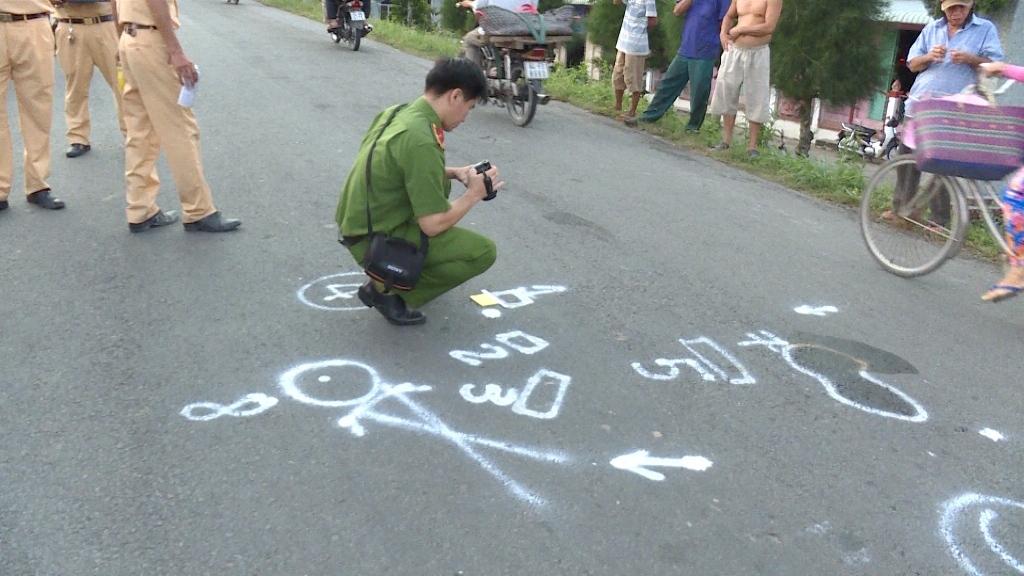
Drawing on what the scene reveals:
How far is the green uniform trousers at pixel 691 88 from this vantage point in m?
8.96

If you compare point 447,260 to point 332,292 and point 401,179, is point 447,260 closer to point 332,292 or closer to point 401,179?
point 401,179

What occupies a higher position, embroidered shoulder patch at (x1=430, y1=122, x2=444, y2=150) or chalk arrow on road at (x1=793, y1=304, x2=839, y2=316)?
embroidered shoulder patch at (x1=430, y1=122, x2=444, y2=150)

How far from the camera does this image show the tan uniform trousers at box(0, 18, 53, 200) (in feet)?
17.5

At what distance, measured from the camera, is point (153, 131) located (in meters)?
5.28

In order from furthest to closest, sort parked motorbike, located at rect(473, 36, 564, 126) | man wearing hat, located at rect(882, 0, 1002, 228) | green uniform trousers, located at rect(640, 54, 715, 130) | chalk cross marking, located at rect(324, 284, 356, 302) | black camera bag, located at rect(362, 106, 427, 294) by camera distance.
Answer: green uniform trousers, located at rect(640, 54, 715, 130), parked motorbike, located at rect(473, 36, 564, 126), man wearing hat, located at rect(882, 0, 1002, 228), chalk cross marking, located at rect(324, 284, 356, 302), black camera bag, located at rect(362, 106, 427, 294)

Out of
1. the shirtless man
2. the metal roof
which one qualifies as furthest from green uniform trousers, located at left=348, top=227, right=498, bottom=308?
the metal roof

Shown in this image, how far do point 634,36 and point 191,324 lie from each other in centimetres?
661

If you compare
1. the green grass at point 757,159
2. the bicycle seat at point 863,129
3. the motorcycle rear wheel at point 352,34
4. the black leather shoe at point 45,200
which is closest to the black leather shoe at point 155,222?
the black leather shoe at point 45,200

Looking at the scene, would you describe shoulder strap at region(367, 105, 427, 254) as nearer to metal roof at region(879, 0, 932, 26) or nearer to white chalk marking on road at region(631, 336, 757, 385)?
white chalk marking on road at region(631, 336, 757, 385)

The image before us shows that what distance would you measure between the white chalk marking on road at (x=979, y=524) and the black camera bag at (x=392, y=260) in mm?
2264

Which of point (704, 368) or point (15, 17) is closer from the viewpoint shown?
point (704, 368)

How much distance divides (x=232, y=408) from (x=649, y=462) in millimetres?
1560

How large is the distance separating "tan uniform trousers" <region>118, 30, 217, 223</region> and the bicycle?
4.09 metres

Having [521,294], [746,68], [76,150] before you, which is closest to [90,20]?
[76,150]
